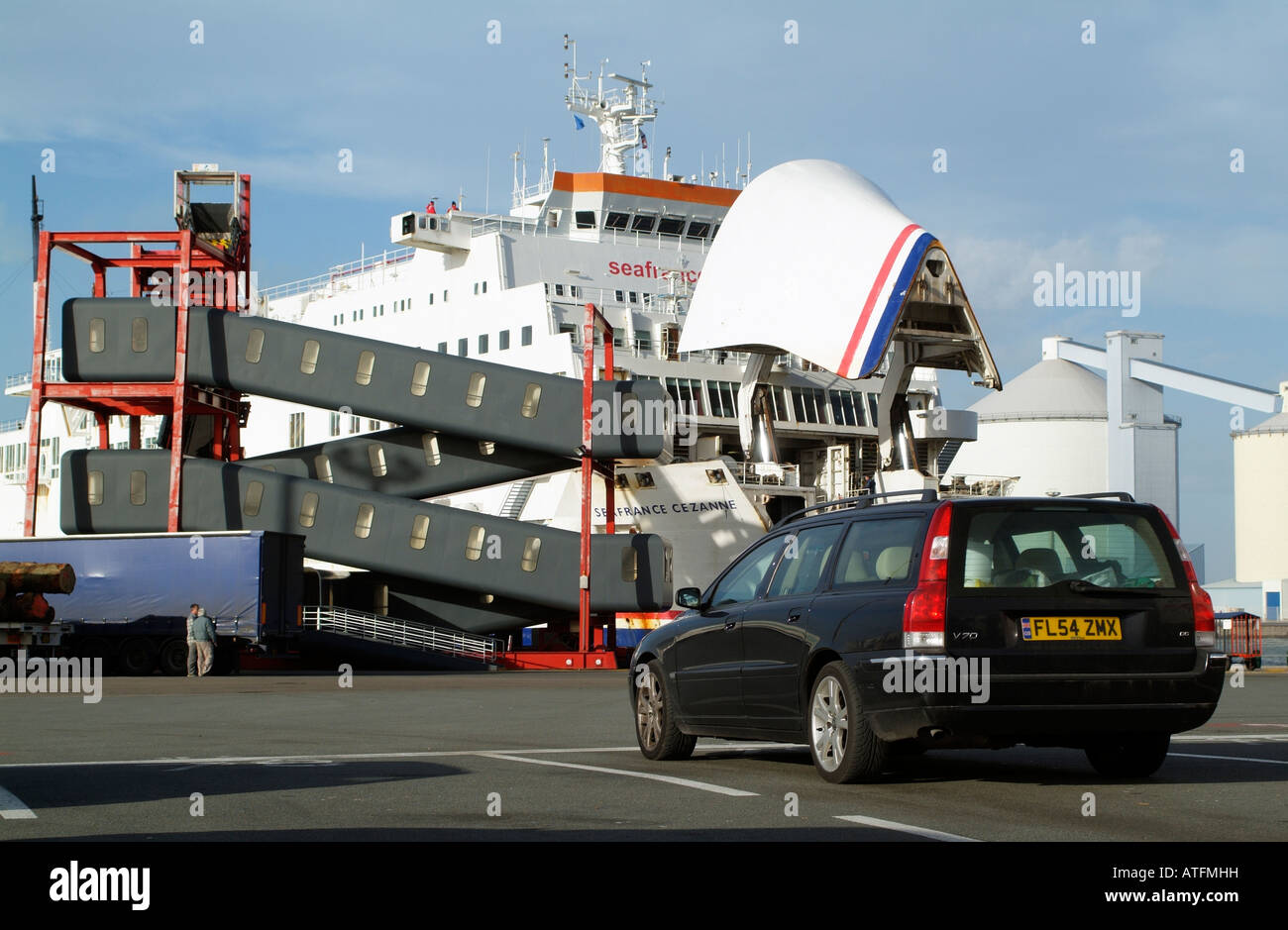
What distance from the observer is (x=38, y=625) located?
2923cm

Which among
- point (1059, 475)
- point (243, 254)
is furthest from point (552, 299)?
point (1059, 475)

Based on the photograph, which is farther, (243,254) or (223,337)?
(243,254)

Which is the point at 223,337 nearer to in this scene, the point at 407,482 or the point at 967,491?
the point at 407,482

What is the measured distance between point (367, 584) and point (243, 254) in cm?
935

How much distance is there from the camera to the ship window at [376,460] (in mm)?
38281

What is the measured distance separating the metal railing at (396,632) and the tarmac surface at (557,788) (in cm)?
2111

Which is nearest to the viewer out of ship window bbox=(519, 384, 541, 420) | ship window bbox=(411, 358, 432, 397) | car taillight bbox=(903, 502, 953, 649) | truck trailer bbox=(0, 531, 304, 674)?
car taillight bbox=(903, 502, 953, 649)

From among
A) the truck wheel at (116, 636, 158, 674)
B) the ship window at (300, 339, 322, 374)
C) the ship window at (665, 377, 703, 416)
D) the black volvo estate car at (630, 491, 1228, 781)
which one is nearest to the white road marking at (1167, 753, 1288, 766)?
the black volvo estate car at (630, 491, 1228, 781)

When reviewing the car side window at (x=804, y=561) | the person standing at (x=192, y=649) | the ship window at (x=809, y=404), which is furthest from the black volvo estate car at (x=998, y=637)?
the ship window at (x=809, y=404)

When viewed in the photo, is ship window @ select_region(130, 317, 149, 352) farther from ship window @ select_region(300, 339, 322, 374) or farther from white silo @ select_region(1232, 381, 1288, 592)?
white silo @ select_region(1232, 381, 1288, 592)

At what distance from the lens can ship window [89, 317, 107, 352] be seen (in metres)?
36.5

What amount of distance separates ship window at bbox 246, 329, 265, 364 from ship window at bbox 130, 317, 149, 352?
242cm

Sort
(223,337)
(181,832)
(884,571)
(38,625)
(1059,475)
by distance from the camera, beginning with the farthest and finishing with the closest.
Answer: (1059,475) → (223,337) → (38,625) → (884,571) → (181,832)

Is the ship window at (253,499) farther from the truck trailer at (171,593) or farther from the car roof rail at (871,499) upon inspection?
the car roof rail at (871,499)
